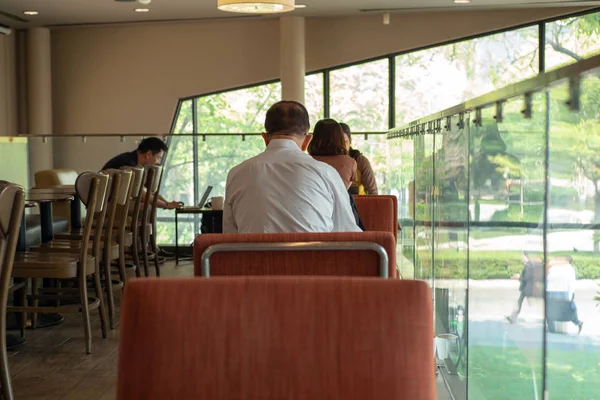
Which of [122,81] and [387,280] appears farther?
[122,81]

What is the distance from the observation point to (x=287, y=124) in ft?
10.7

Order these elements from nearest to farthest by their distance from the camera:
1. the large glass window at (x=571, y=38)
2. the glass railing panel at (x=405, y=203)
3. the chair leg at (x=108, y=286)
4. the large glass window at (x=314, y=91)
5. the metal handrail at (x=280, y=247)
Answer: the metal handrail at (x=280, y=247)
the chair leg at (x=108, y=286)
the glass railing panel at (x=405, y=203)
the large glass window at (x=571, y=38)
the large glass window at (x=314, y=91)

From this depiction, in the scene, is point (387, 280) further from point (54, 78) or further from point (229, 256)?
point (54, 78)

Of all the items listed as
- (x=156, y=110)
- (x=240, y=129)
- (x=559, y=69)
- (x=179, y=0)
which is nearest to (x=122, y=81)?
(x=156, y=110)

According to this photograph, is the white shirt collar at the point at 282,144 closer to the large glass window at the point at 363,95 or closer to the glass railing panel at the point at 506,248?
the glass railing panel at the point at 506,248

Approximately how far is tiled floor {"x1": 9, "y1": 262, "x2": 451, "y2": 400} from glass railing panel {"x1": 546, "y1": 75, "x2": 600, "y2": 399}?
170 cm

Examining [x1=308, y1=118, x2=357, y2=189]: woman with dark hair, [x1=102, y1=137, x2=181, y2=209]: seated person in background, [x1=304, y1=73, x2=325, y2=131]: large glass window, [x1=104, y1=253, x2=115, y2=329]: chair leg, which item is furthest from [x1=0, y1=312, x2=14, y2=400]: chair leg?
[x1=304, y1=73, x2=325, y2=131]: large glass window

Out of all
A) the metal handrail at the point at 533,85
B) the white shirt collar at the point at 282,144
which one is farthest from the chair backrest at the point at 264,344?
the white shirt collar at the point at 282,144

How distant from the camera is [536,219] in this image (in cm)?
186

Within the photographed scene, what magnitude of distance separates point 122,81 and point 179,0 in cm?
258

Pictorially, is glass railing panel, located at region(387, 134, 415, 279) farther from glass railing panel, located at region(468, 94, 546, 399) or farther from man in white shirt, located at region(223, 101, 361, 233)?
glass railing panel, located at region(468, 94, 546, 399)

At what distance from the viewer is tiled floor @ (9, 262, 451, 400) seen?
393cm

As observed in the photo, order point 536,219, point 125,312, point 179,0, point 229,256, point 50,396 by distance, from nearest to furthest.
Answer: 1. point 125,312
2. point 536,219
3. point 229,256
4. point 50,396
5. point 179,0

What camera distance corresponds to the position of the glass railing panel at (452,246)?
292cm
